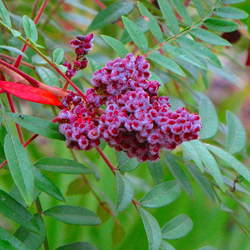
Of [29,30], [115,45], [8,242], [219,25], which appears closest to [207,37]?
[219,25]

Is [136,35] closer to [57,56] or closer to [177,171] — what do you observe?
[57,56]

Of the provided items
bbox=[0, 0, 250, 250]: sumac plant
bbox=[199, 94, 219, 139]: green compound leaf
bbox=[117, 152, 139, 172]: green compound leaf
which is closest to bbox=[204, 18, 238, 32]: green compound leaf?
bbox=[0, 0, 250, 250]: sumac plant

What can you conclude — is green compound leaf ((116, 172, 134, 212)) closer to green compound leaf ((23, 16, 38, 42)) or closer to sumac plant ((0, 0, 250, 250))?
sumac plant ((0, 0, 250, 250))

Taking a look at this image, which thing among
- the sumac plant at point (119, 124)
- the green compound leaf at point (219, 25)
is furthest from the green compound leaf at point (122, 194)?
the green compound leaf at point (219, 25)

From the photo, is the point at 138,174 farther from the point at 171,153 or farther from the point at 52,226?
the point at 171,153

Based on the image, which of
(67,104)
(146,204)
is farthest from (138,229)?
(67,104)

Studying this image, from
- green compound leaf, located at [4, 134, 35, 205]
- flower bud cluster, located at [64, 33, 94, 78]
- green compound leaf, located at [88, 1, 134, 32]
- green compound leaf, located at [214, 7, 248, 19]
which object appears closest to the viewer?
green compound leaf, located at [4, 134, 35, 205]
